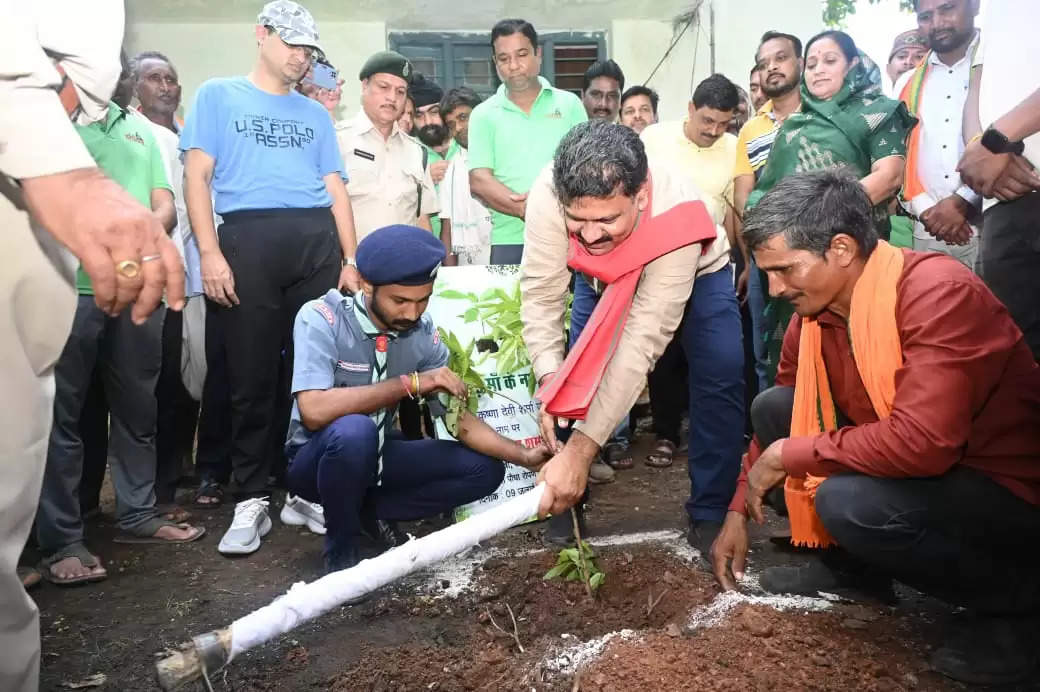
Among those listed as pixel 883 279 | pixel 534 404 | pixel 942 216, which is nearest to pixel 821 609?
pixel 883 279

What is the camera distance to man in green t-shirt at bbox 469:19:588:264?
4.50 metres

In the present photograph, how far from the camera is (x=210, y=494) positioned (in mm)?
4148

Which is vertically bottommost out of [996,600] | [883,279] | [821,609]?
[821,609]

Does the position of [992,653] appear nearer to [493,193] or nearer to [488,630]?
[488,630]

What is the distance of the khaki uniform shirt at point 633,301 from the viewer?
2707mm

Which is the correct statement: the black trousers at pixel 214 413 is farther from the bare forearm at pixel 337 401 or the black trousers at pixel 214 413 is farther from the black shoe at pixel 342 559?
the black shoe at pixel 342 559

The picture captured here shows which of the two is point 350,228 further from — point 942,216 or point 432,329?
point 942,216

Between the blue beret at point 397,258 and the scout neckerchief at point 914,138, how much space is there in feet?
7.96

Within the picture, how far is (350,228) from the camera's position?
4145mm

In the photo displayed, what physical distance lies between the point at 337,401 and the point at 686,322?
4.44ft

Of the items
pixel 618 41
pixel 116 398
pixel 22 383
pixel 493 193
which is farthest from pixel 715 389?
pixel 618 41

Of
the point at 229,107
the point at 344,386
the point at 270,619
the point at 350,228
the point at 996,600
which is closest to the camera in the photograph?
the point at 270,619

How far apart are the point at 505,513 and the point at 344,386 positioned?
39.6 inches

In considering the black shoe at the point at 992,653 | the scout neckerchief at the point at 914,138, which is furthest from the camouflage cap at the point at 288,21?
the black shoe at the point at 992,653
